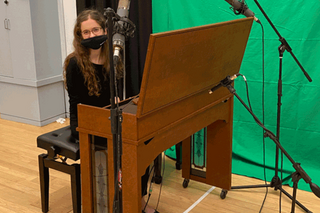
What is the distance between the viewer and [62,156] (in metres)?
2.12

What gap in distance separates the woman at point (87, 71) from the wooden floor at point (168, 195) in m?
0.30

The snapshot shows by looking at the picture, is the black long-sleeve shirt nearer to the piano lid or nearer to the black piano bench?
the black piano bench

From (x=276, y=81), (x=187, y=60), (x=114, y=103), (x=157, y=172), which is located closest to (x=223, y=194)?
(x=157, y=172)

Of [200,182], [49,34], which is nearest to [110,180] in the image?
[200,182]

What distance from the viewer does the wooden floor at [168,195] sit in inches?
90.0

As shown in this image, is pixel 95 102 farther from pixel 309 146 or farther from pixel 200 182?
pixel 309 146

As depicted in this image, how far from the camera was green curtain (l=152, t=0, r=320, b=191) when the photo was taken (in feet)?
8.40

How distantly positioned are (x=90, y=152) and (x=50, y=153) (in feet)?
1.69

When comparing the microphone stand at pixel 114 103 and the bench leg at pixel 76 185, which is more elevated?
the microphone stand at pixel 114 103

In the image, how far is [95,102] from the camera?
2164 millimetres

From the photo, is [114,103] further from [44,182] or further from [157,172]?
[157,172]

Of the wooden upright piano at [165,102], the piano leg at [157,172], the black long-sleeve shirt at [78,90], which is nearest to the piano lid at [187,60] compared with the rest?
the wooden upright piano at [165,102]

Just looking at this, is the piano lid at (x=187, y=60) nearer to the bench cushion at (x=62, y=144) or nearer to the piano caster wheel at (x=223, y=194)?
the bench cushion at (x=62, y=144)

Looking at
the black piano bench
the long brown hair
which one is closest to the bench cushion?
the black piano bench
